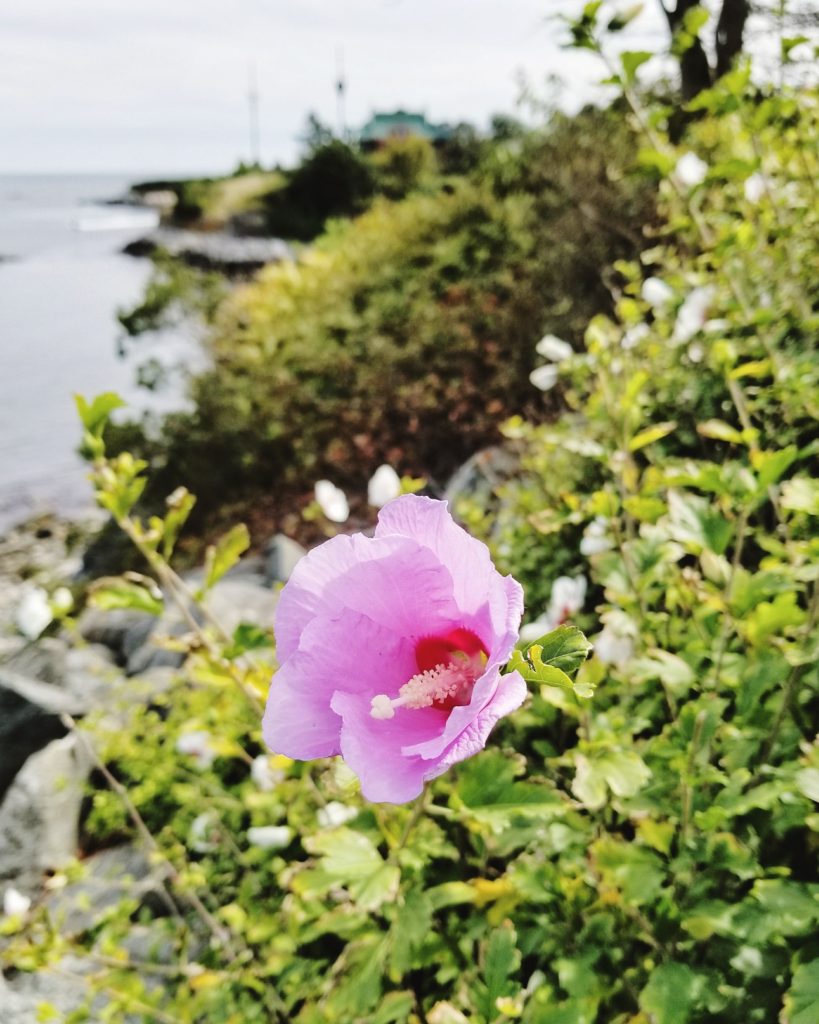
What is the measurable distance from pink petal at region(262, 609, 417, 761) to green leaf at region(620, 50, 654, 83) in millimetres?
1451

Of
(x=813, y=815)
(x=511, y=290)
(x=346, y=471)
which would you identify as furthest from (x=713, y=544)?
(x=511, y=290)

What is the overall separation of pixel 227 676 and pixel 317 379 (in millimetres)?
5571

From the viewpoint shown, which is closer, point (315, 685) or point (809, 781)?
point (315, 685)

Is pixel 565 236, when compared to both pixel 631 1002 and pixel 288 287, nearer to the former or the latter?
pixel 288 287

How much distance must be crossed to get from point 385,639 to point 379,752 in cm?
13

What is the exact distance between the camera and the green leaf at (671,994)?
1.08 meters

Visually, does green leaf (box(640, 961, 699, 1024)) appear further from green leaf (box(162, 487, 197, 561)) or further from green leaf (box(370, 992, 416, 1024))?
green leaf (box(162, 487, 197, 561))

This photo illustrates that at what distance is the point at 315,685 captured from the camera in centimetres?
70

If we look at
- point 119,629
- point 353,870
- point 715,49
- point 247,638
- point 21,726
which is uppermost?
point 715,49

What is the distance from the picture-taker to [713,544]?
1.24 m

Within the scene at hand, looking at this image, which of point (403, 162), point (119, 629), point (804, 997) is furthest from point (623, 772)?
point (403, 162)

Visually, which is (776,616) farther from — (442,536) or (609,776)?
(442,536)

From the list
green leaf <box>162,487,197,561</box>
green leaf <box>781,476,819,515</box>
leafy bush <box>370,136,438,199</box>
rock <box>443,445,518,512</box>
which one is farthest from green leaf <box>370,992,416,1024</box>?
leafy bush <box>370,136,438,199</box>

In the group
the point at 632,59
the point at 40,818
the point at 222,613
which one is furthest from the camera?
the point at 222,613
